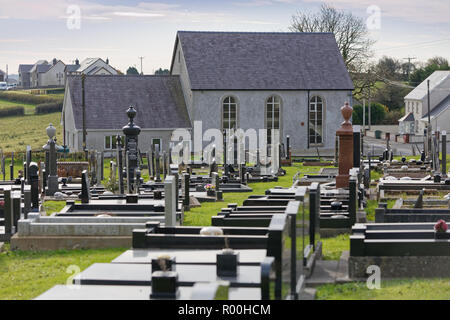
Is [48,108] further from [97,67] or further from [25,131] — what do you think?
[25,131]

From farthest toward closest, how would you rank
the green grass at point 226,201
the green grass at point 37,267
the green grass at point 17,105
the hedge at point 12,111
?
1. the green grass at point 17,105
2. the hedge at point 12,111
3. the green grass at point 226,201
4. the green grass at point 37,267

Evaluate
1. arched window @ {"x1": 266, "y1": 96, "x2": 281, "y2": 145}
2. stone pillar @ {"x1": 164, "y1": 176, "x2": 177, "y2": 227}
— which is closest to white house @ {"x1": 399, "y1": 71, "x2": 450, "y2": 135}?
arched window @ {"x1": 266, "y1": 96, "x2": 281, "y2": 145}

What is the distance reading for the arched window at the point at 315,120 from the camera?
53562 millimetres

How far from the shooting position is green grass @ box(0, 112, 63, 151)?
63844 mm

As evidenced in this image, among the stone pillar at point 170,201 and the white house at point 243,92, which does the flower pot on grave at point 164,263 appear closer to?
the stone pillar at point 170,201

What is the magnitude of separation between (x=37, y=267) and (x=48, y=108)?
7604 cm

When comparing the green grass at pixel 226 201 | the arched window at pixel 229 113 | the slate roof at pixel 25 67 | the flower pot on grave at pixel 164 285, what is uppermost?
the slate roof at pixel 25 67

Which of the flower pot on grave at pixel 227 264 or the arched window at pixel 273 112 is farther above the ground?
the arched window at pixel 273 112

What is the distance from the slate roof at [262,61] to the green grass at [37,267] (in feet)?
120

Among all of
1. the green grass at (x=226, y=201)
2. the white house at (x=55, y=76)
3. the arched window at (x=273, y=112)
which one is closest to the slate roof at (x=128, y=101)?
the arched window at (x=273, y=112)

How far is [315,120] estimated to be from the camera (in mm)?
53844

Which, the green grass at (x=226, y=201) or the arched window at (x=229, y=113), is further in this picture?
the arched window at (x=229, y=113)

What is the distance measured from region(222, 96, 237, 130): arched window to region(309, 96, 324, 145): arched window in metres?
4.87
